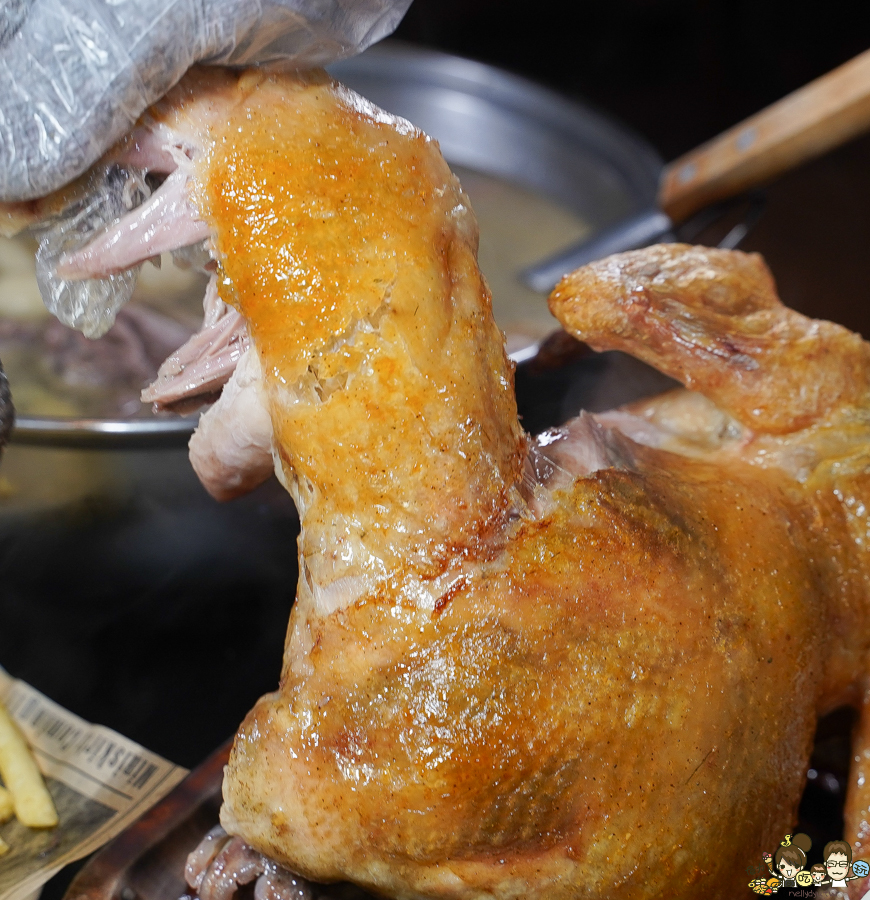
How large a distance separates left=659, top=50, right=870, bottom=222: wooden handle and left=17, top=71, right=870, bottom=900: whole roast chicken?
4.00 ft

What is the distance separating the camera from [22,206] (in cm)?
93

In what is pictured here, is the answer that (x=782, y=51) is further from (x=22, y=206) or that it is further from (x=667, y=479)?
(x=22, y=206)

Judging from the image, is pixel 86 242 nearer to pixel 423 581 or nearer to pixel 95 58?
pixel 95 58

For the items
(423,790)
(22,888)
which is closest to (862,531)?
(423,790)

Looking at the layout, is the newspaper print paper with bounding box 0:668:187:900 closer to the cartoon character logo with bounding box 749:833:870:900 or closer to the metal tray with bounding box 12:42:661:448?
the cartoon character logo with bounding box 749:833:870:900

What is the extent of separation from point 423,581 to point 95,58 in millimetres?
575

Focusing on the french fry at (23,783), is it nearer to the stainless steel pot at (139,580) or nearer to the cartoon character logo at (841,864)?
the stainless steel pot at (139,580)

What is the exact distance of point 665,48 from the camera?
394cm

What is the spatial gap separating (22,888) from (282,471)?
2.07 feet

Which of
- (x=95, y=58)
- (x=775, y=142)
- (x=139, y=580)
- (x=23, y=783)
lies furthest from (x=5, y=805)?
(x=775, y=142)

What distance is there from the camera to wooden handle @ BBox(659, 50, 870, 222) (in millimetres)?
1805

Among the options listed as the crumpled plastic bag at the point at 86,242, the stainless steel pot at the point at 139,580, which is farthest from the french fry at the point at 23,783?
the crumpled plastic bag at the point at 86,242

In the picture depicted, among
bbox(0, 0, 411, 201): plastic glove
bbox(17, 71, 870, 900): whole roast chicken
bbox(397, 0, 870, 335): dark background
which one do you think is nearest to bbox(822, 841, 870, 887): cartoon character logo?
bbox(17, 71, 870, 900): whole roast chicken

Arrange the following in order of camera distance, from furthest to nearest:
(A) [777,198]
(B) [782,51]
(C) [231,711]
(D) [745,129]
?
1. (B) [782,51]
2. (A) [777,198]
3. (D) [745,129]
4. (C) [231,711]
